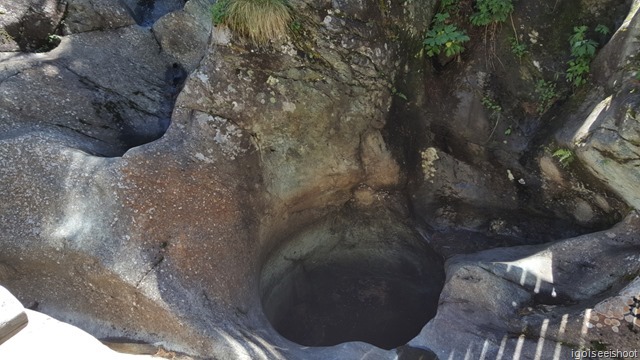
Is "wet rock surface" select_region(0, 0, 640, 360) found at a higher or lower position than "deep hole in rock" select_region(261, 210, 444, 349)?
higher

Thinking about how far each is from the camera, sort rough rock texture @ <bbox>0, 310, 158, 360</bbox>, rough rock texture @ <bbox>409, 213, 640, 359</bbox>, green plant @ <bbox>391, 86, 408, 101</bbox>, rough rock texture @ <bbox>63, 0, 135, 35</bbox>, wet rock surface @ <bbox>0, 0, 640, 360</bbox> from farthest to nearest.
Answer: rough rock texture @ <bbox>63, 0, 135, 35</bbox> < green plant @ <bbox>391, 86, 408, 101</bbox> < wet rock surface @ <bbox>0, 0, 640, 360</bbox> < rough rock texture @ <bbox>409, 213, 640, 359</bbox> < rough rock texture @ <bbox>0, 310, 158, 360</bbox>

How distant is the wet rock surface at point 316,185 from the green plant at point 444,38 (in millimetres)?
149

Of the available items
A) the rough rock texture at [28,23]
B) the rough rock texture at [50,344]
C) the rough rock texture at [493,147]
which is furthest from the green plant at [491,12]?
the rough rock texture at [28,23]

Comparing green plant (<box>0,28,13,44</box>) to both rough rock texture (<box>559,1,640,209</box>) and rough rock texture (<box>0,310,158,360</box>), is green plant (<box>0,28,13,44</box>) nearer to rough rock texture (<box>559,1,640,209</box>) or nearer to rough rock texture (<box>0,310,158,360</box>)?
rough rock texture (<box>0,310,158,360</box>)

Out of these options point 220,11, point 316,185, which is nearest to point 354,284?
point 316,185

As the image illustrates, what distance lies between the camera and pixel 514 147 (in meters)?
4.41

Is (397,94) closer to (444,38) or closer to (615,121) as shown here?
(444,38)

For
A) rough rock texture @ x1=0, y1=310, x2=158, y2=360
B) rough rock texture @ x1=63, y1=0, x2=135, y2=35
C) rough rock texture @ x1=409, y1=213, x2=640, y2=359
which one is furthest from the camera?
rough rock texture @ x1=63, y1=0, x2=135, y2=35

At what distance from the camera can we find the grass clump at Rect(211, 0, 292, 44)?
3.85 meters

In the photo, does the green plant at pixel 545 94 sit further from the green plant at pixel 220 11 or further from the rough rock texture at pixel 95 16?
the rough rock texture at pixel 95 16

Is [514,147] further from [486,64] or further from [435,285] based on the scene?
[435,285]

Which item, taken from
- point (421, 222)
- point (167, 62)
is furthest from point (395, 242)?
point (167, 62)

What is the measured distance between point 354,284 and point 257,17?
11.1ft

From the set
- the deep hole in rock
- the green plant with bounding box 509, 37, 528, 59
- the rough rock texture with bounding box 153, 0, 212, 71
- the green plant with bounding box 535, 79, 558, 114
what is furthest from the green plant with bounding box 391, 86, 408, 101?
the rough rock texture with bounding box 153, 0, 212, 71
